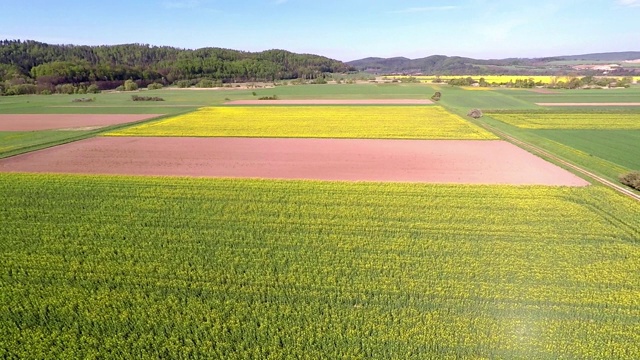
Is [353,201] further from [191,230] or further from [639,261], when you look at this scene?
[639,261]

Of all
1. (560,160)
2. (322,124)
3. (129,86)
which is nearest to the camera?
(560,160)

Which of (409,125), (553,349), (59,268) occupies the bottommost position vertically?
(553,349)

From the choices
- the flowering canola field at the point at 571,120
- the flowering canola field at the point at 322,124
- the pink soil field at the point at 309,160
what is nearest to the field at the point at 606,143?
the flowering canola field at the point at 571,120

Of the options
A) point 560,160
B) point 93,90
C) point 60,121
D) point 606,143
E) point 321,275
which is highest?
point 93,90

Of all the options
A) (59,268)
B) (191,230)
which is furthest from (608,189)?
(59,268)

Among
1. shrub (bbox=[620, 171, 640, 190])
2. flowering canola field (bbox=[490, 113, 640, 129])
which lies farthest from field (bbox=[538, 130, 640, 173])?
shrub (bbox=[620, 171, 640, 190])

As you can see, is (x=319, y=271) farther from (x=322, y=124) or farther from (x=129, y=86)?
(x=129, y=86)

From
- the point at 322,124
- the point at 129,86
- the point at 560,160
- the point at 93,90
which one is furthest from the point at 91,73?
the point at 560,160

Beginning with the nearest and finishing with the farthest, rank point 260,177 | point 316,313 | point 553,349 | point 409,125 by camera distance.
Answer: point 553,349 → point 316,313 → point 260,177 → point 409,125
